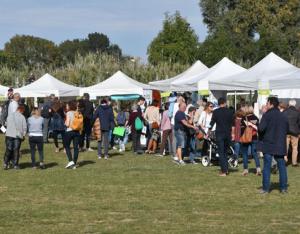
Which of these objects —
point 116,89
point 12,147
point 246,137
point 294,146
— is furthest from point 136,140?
point 116,89

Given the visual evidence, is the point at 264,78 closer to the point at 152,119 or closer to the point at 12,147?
the point at 152,119

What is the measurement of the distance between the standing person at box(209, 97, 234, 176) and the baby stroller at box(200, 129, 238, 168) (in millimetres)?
1835

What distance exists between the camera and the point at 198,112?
2031 centimetres

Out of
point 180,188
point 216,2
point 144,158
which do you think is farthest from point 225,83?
point 216,2

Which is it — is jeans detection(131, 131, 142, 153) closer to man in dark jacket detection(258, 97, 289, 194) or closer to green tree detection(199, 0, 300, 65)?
man in dark jacket detection(258, 97, 289, 194)

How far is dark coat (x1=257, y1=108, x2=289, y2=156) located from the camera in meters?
12.9

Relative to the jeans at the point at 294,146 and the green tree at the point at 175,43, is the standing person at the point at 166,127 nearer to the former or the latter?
the jeans at the point at 294,146

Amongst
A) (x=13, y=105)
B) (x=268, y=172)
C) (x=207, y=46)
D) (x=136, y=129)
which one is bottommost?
(x=268, y=172)

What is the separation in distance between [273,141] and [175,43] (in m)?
44.1

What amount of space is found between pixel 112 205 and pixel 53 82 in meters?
22.3

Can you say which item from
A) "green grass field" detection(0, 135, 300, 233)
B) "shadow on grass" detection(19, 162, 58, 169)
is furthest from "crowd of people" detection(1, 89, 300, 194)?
"green grass field" detection(0, 135, 300, 233)

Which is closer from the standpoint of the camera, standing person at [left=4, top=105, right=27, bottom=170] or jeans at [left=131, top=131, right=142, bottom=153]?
standing person at [left=4, top=105, right=27, bottom=170]

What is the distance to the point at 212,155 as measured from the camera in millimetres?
18750

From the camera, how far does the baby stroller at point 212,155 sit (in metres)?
18.2
